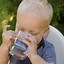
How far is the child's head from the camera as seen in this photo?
58.2 inches

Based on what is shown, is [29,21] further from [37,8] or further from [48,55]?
[48,55]

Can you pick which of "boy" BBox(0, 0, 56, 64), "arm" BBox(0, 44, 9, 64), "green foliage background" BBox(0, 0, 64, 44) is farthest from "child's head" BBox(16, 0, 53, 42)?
"green foliage background" BBox(0, 0, 64, 44)

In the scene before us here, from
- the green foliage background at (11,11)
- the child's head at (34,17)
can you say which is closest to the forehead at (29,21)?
the child's head at (34,17)

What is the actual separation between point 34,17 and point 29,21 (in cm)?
3

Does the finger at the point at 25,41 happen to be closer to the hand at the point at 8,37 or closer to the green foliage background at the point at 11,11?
the hand at the point at 8,37

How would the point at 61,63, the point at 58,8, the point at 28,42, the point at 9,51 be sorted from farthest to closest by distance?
the point at 58,8 → the point at 61,63 → the point at 9,51 → the point at 28,42

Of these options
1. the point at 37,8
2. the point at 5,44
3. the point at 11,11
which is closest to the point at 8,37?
the point at 5,44

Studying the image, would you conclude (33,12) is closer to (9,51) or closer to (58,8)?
(9,51)

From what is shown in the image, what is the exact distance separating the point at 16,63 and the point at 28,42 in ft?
0.73

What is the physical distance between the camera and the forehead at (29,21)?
1.47m

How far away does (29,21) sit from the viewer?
1.48 m

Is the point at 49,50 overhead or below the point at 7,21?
overhead

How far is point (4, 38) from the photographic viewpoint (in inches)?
59.0

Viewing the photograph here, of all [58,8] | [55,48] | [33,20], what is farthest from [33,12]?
[58,8]
